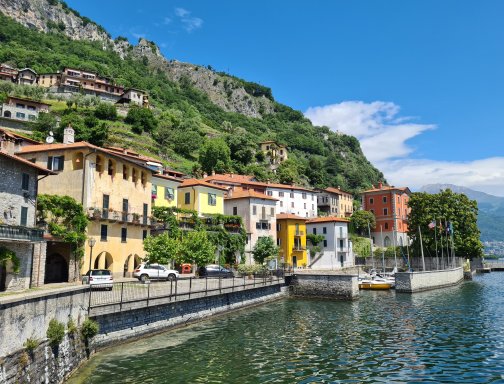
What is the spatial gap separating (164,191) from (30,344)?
145 feet

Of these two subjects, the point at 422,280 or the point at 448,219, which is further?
the point at 448,219

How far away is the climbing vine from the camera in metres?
34.4

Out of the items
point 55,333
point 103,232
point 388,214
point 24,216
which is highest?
point 388,214

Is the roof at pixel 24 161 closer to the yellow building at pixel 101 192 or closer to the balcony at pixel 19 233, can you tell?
the balcony at pixel 19 233

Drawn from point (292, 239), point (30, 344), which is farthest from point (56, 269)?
point (292, 239)

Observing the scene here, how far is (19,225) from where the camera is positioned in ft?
93.2

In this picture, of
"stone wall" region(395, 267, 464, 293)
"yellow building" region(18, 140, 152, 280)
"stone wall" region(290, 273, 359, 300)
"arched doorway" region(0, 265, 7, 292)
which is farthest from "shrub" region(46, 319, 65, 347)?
"stone wall" region(395, 267, 464, 293)

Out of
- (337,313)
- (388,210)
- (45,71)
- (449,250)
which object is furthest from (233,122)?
(337,313)

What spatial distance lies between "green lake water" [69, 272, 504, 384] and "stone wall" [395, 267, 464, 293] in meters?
15.0

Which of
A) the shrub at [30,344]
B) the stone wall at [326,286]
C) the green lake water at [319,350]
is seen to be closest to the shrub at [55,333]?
the shrub at [30,344]

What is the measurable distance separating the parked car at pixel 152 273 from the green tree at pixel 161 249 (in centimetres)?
194

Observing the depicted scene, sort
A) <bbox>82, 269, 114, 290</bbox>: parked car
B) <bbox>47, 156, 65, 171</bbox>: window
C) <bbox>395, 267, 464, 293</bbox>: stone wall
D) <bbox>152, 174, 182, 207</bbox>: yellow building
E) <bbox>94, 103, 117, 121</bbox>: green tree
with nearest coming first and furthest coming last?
<bbox>82, 269, 114, 290</bbox>: parked car < <bbox>47, 156, 65, 171</bbox>: window < <bbox>395, 267, 464, 293</bbox>: stone wall < <bbox>152, 174, 182, 207</bbox>: yellow building < <bbox>94, 103, 117, 121</bbox>: green tree

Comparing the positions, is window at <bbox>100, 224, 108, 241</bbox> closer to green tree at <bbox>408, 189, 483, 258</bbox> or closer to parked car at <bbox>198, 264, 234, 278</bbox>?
parked car at <bbox>198, 264, 234, 278</bbox>

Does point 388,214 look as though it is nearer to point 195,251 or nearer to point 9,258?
point 195,251
